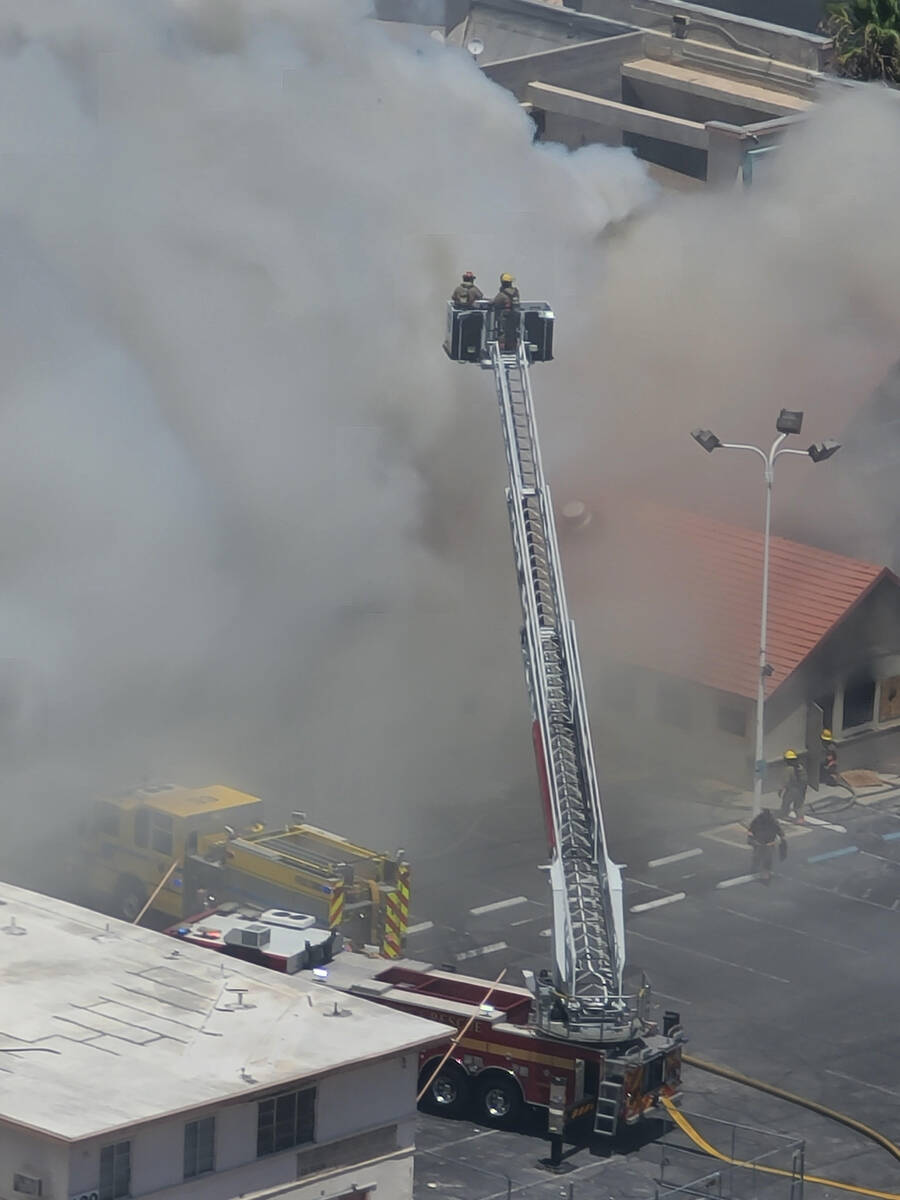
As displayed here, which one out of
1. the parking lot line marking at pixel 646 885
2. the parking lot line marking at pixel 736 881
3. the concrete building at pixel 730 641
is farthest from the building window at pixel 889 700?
the parking lot line marking at pixel 646 885

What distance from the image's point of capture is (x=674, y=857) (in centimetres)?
4178

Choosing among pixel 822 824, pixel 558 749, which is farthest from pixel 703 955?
pixel 822 824

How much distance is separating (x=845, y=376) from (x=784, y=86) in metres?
11.0

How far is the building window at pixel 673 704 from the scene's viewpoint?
46.0 m

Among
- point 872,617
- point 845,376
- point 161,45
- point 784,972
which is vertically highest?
point 161,45

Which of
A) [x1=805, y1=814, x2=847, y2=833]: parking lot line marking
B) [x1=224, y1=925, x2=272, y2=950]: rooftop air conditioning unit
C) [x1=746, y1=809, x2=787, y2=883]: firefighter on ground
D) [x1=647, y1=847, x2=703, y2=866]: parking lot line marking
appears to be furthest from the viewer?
[x1=805, y1=814, x2=847, y2=833]: parking lot line marking

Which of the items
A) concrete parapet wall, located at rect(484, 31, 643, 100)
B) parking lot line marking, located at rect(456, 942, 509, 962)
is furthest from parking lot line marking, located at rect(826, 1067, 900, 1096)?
concrete parapet wall, located at rect(484, 31, 643, 100)

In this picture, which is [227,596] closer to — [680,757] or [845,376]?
[680,757]

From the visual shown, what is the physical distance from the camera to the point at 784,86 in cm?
6088

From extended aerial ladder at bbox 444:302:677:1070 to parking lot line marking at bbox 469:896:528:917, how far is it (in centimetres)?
537

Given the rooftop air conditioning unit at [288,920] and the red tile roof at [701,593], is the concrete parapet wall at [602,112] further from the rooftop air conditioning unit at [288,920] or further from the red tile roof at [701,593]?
the rooftop air conditioning unit at [288,920]

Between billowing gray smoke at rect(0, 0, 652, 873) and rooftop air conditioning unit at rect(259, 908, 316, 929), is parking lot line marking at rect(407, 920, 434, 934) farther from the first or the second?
rooftop air conditioning unit at rect(259, 908, 316, 929)

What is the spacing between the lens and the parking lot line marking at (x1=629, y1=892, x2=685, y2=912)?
130ft

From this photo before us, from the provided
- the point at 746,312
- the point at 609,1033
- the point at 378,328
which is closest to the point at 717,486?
the point at 746,312
